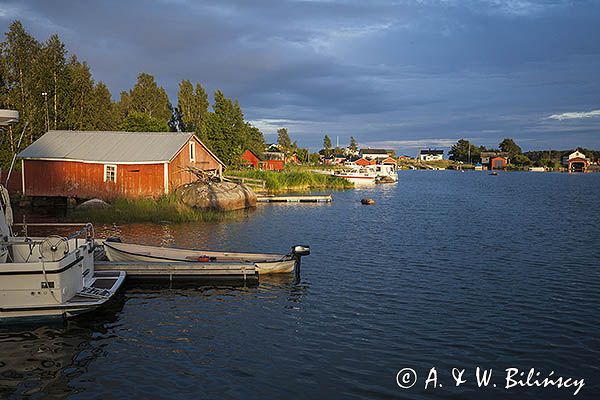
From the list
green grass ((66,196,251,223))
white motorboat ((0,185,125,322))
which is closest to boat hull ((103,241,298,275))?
white motorboat ((0,185,125,322))

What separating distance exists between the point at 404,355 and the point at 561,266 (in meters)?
13.1

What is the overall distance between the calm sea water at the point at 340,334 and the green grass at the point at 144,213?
1267 centimetres

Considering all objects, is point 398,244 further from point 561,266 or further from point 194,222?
point 194,222

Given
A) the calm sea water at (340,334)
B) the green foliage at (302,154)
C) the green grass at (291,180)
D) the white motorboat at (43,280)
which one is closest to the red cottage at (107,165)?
the calm sea water at (340,334)

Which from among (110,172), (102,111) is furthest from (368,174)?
(110,172)

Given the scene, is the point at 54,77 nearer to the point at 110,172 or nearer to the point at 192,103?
the point at 110,172

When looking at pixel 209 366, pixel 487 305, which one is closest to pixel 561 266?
pixel 487 305

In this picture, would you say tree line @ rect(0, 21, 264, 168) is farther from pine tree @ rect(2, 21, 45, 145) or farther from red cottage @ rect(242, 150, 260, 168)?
red cottage @ rect(242, 150, 260, 168)

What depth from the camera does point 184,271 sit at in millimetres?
18266

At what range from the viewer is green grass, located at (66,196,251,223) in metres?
32.8

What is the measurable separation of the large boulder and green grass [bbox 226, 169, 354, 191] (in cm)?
1769

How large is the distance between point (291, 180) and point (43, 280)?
51734mm

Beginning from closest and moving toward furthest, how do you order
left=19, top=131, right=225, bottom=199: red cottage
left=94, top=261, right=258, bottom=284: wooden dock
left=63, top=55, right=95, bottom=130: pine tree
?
left=94, top=261, right=258, bottom=284: wooden dock, left=19, top=131, right=225, bottom=199: red cottage, left=63, top=55, right=95, bottom=130: pine tree

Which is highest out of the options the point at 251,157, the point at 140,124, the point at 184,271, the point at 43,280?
the point at 140,124
